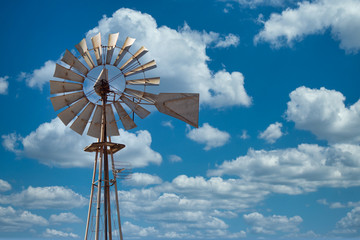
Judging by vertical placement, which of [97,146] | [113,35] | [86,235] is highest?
[113,35]

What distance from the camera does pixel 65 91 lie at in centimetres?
2258

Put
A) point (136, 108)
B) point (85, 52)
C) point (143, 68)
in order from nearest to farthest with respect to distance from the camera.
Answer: point (85, 52), point (136, 108), point (143, 68)

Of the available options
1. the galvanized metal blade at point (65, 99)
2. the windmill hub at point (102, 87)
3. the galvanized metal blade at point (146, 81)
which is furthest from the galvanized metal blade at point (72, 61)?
the galvanized metal blade at point (146, 81)

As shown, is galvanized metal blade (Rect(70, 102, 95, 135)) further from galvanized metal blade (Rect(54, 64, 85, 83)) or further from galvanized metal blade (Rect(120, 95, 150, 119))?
galvanized metal blade (Rect(120, 95, 150, 119))

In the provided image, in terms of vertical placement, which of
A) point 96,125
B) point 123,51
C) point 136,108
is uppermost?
point 123,51

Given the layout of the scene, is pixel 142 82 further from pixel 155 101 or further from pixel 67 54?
pixel 67 54

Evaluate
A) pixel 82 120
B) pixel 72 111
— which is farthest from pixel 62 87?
Answer: pixel 82 120

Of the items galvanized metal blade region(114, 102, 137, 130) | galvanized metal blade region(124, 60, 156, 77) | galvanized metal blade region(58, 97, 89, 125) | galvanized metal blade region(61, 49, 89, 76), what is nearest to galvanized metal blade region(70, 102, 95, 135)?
galvanized metal blade region(58, 97, 89, 125)

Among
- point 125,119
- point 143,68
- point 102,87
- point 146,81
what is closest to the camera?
point 102,87

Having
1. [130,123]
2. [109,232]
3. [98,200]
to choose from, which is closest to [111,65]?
[130,123]

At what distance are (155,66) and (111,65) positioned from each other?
2288 millimetres

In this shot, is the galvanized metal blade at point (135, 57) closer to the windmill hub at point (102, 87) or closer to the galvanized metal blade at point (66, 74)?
the windmill hub at point (102, 87)

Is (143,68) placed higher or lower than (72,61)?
higher

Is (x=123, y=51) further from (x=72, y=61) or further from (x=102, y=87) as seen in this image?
(x=72, y=61)
